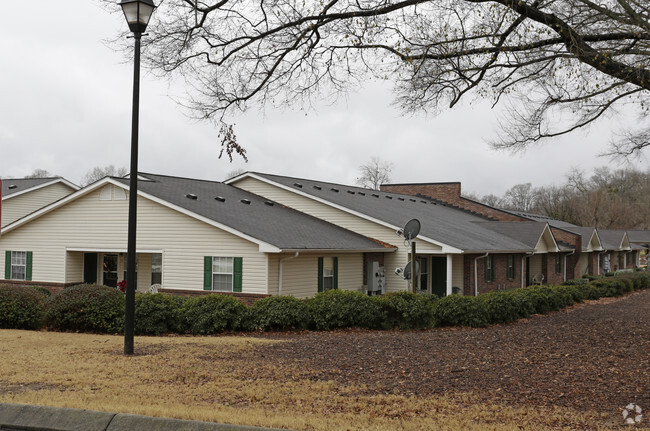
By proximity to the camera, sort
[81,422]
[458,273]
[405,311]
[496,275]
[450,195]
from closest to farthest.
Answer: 1. [81,422]
2. [405,311]
3. [458,273]
4. [496,275]
5. [450,195]

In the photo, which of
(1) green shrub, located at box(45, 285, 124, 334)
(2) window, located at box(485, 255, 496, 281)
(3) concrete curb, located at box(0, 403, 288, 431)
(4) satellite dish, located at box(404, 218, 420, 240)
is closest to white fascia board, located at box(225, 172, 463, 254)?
(4) satellite dish, located at box(404, 218, 420, 240)

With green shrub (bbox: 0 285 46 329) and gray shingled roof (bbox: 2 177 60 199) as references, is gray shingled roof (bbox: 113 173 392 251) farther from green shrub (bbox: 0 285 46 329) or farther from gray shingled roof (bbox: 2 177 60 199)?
gray shingled roof (bbox: 2 177 60 199)

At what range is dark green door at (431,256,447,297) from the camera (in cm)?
2728

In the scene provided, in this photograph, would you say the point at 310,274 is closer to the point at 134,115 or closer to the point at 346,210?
the point at 346,210

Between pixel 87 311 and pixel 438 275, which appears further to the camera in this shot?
pixel 438 275

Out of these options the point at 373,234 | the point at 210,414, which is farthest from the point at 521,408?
the point at 373,234

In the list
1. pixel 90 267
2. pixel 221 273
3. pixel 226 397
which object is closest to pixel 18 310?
pixel 221 273

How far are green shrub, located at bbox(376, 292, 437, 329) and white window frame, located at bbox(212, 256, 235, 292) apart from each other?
16.9ft

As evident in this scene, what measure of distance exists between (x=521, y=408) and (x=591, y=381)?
1.92 metres

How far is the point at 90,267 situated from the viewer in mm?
24250

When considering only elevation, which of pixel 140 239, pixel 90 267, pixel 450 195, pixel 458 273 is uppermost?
pixel 450 195

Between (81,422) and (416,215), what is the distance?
24.7m

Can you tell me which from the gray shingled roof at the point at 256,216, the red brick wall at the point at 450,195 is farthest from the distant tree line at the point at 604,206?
the gray shingled roof at the point at 256,216

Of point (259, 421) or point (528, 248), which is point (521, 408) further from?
point (528, 248)
